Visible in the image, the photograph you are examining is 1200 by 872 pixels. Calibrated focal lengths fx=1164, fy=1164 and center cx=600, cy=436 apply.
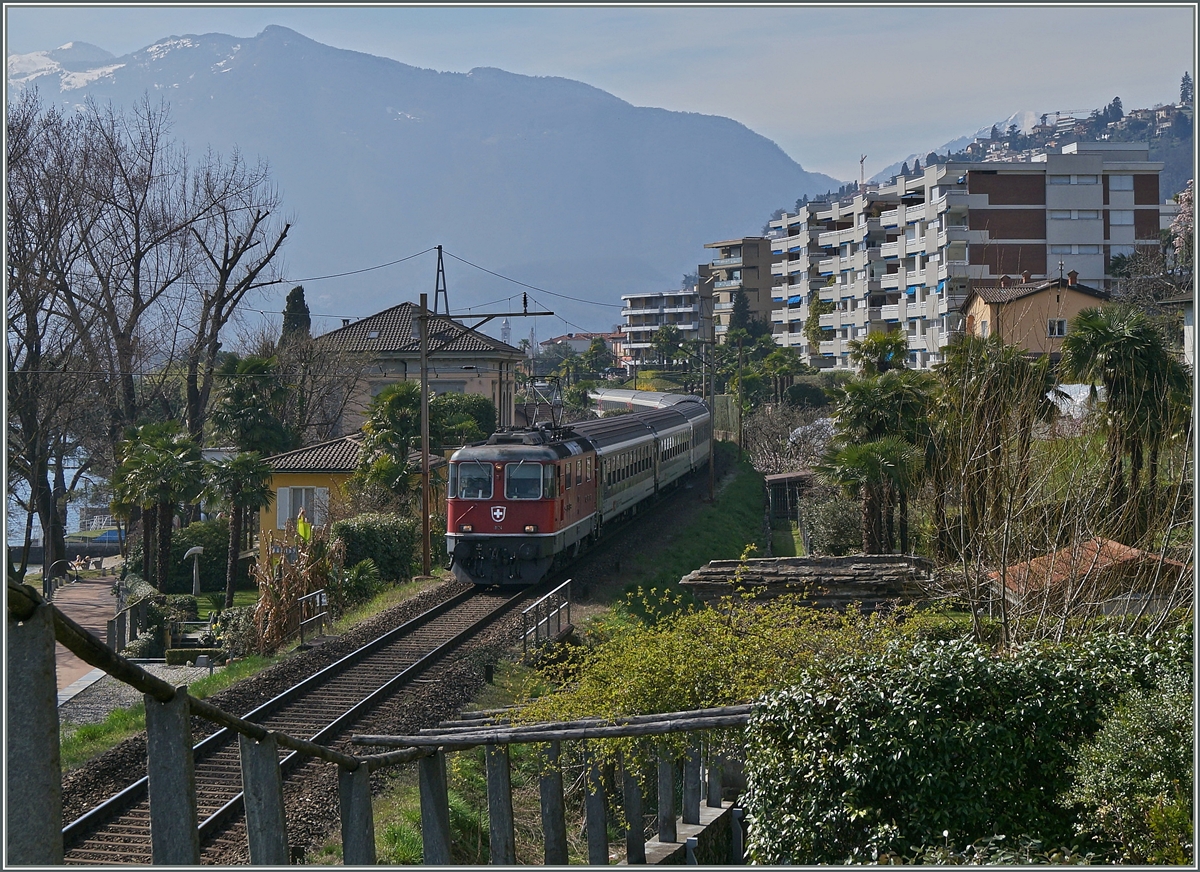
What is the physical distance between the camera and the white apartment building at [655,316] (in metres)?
134

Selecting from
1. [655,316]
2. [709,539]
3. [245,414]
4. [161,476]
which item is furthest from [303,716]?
[655,316]

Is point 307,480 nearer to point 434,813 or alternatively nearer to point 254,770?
point 434,813

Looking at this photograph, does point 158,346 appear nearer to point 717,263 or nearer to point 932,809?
point 932,809

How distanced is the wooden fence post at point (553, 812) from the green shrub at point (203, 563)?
27608 mm

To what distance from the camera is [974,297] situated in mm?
43844

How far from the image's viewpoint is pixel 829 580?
1700cm

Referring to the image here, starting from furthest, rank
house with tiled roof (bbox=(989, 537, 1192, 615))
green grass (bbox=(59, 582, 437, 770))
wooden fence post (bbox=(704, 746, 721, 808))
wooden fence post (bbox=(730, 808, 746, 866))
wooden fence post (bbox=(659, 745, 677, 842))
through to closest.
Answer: green grass (bbox=(59, 582, 437, 770)) < wooden fence post (bbox=(704, 746, 721, 808)) < wooden fence post (bbox=(730, 808, 746, 866)) < house with tiled roof (bbox=(989, 537, 1192, 615)) < wooden fence post (bbox=(659, 745, 677, 842))

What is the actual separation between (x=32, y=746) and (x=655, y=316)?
452 ft

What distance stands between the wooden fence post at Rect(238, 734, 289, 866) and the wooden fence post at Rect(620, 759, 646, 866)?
184 inches

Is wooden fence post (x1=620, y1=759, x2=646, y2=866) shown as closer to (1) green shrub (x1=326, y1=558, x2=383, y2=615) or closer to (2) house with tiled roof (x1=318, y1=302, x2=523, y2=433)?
(1) green shrub (x1=326, y1=558, x2=383, y2=615)

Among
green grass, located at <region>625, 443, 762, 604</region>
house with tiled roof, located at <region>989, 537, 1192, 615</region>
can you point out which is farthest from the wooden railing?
green grass, located at <region>625, 443, 762, 604</region>

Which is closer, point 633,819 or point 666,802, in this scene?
point 633,819

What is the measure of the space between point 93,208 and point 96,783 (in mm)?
30630

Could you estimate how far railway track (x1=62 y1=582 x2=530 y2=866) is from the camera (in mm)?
10344
